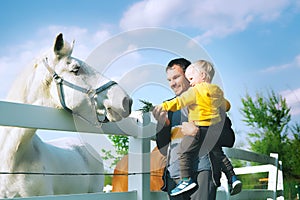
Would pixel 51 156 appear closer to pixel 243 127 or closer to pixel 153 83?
pixel 153 83

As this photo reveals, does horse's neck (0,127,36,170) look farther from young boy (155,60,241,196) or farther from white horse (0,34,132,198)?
young boy (155,60,241,196)

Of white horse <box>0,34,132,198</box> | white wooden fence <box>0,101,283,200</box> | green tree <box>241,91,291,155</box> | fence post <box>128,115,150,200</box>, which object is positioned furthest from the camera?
green tree <box>241,91,291,155</box>

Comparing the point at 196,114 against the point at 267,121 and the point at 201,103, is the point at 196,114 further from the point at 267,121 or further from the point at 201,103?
the point at 267,121

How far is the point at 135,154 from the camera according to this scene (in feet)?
8.41

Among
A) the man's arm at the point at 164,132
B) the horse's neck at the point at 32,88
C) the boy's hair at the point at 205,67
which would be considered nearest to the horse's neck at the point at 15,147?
the horse's neck at the point at 32,88

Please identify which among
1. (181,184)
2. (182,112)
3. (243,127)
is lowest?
(181,184)

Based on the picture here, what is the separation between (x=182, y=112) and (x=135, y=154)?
1.49 feet

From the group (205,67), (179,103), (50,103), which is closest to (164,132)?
(179,103)

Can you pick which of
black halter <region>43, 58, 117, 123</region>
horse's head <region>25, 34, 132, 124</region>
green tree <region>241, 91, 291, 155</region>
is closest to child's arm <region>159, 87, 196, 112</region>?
horse's head <region>25, 34, 132, 124</region>

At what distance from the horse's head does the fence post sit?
29cm

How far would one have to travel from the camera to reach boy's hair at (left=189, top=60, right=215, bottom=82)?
2.26m

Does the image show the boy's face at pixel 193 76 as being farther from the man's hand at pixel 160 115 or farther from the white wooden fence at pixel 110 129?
the white wooden fence at pixel 110 129

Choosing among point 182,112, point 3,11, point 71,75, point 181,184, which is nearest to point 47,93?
point 71,75

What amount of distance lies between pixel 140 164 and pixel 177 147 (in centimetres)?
39
